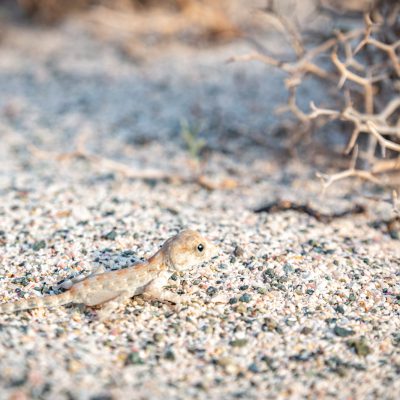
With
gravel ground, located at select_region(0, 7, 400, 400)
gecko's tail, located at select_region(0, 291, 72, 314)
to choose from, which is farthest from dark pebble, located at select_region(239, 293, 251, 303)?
gecko's tail, located at select_region(0, 291, 72, 314)

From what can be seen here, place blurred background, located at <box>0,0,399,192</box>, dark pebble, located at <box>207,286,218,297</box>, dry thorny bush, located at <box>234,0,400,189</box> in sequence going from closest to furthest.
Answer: dark pebble, located at <box>207,286,218,297</box>, dry thorny bush, located at <box>234,0,400,189</box>, blurred background, located at <box>0,0,399,192</box>

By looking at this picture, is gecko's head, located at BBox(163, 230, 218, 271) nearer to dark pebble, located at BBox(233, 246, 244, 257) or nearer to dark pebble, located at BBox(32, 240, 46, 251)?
dark pebble, located at BBox(233, 246, 244, 257)

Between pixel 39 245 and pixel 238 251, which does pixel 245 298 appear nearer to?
pixel 238 251

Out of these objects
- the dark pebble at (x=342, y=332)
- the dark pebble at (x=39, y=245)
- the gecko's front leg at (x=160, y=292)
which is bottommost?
the dark pebble at (x=39, y=245)

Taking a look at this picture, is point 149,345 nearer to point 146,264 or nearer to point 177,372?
point 177,372

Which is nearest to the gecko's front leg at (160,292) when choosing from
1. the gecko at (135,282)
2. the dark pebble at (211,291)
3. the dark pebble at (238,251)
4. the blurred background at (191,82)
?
the gecko at (135,282)

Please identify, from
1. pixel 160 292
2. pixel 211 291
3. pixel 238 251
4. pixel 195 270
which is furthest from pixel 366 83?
pixel 160 292

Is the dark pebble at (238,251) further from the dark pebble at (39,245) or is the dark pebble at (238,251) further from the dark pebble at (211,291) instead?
the dark pebble at (39,245)

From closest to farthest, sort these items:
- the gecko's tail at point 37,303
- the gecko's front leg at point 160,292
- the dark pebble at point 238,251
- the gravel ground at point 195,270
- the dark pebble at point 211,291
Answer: the gravel ground at point 195,270
the gecko's tail at point 37,303
the gecko's front leg at point 160,292
the dark pebble at point 211,291
the dark pebble at point 238,251
